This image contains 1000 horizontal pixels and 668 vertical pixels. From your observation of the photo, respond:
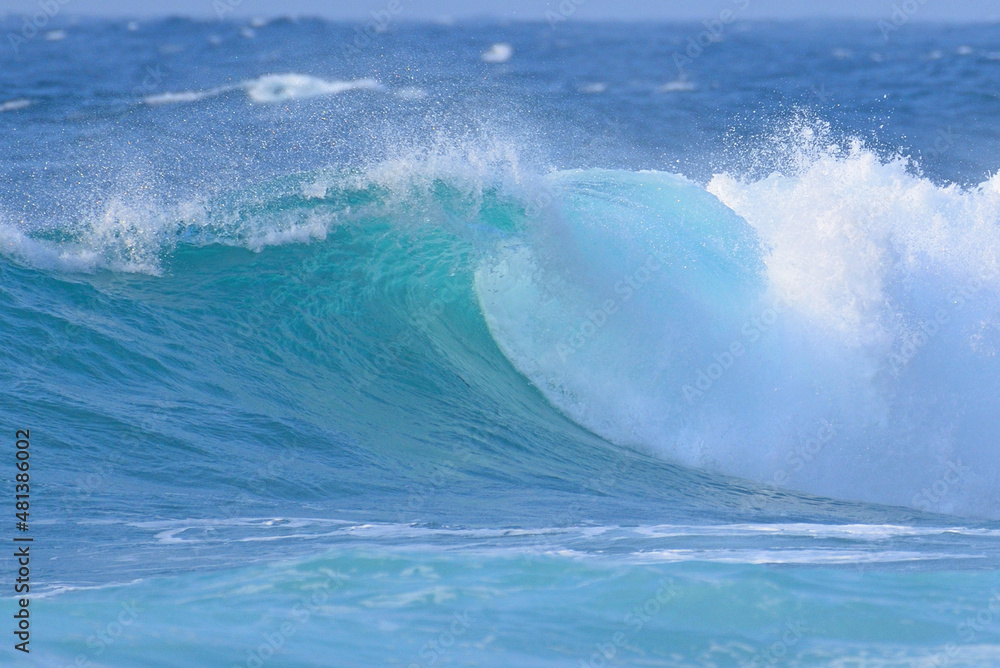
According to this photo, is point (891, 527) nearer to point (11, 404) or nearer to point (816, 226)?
point (816, 226)

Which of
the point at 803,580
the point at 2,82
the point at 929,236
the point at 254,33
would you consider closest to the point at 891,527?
the point at 803,580

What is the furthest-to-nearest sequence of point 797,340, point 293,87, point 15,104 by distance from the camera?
1. point 15,104
2. point 293,87
3. point 797,340

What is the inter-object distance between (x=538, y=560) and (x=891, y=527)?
2737mm

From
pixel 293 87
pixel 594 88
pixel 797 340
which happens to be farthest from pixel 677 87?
pixel 797 340

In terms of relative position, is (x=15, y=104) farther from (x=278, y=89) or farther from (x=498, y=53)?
(x=498, y=53)

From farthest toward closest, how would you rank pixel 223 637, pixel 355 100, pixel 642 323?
1. pixel 355 100
2. pixel 642 323
3. pixel 223 637

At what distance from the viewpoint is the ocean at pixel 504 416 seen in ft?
13.5

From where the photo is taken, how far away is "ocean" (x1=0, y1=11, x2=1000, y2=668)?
4102 mm

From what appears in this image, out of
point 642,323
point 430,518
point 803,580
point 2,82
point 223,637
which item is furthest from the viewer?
point 2,82

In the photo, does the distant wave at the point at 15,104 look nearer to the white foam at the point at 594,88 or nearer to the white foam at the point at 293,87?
the white foam at the point at 293,87

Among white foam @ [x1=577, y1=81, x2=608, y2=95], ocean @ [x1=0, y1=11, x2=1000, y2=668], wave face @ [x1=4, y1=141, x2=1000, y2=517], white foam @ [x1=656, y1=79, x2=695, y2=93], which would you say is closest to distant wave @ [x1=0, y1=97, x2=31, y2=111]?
white foam @ [x1=577, y1=81, x2=608, y2=95]

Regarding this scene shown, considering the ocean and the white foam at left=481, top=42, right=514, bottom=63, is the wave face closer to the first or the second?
the ocean

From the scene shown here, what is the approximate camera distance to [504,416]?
27.6 feet

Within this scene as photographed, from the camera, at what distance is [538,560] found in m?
4.70
